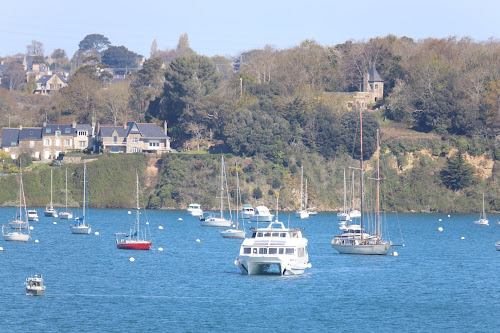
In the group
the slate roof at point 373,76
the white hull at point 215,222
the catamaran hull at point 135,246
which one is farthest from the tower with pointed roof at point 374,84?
the catamaran hull at point 135,246

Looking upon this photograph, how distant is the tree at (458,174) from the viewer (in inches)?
5487

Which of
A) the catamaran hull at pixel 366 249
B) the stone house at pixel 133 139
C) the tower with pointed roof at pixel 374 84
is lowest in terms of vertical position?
the catamaran hull at pixel 366 249

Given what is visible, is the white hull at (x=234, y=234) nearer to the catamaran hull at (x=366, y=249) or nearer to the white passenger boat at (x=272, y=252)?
the catamaran hull at (x=366, y=249)

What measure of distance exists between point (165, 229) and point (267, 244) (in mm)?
46177

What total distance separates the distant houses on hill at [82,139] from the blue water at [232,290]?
53688mm

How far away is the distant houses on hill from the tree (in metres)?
44.8

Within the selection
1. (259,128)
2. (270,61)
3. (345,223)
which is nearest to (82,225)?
(345,223)

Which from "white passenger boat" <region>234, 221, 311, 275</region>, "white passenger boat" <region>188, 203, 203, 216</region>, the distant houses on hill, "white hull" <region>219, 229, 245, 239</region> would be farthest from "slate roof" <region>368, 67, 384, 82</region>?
"white passenger boat" <region>234, 221, 311, 275</region>

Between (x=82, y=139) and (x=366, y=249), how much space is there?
84.5 m

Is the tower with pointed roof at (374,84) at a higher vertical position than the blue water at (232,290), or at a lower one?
higher

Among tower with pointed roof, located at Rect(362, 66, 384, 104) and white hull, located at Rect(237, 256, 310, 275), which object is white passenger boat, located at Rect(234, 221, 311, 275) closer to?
white hull, located at Rect(237, 256, 310, 275)

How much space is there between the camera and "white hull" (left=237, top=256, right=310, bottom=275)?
214ft

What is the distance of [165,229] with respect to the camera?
109938mm

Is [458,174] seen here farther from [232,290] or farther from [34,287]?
[34,287]
